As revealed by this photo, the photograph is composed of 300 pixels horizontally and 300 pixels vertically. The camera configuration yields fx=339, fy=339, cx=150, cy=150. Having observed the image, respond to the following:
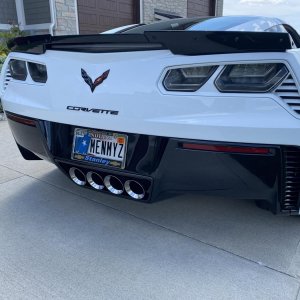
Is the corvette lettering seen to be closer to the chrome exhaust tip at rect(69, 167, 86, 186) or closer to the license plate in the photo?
the license plate

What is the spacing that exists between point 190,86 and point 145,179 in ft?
1.88

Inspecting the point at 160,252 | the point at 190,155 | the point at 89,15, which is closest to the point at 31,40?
the point at 190,155

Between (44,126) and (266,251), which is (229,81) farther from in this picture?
(44,126)

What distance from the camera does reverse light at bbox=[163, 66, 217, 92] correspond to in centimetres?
172

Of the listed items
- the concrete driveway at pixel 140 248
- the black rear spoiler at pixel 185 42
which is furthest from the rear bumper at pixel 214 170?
the black rear spoiler at pixel 185 42

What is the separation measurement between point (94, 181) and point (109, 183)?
0.13m

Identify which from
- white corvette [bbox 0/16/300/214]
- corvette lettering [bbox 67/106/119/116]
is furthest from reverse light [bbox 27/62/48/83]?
corvette lettering [bbox 67/106/119/116]

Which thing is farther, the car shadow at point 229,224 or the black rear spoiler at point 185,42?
the car shadow at point 229,224

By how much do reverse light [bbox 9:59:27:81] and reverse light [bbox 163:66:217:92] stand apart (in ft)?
3.72

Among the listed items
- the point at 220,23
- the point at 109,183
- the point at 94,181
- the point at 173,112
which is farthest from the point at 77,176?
the point at 220,23

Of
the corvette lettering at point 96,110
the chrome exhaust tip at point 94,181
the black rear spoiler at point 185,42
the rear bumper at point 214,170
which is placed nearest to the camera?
the black rear spoiler at point 185,42

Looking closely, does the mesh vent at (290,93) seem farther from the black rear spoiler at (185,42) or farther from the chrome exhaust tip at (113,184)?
the chrome exhaust tip at (113,184)

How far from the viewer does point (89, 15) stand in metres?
10.0

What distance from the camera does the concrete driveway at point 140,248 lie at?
1.73 meters
